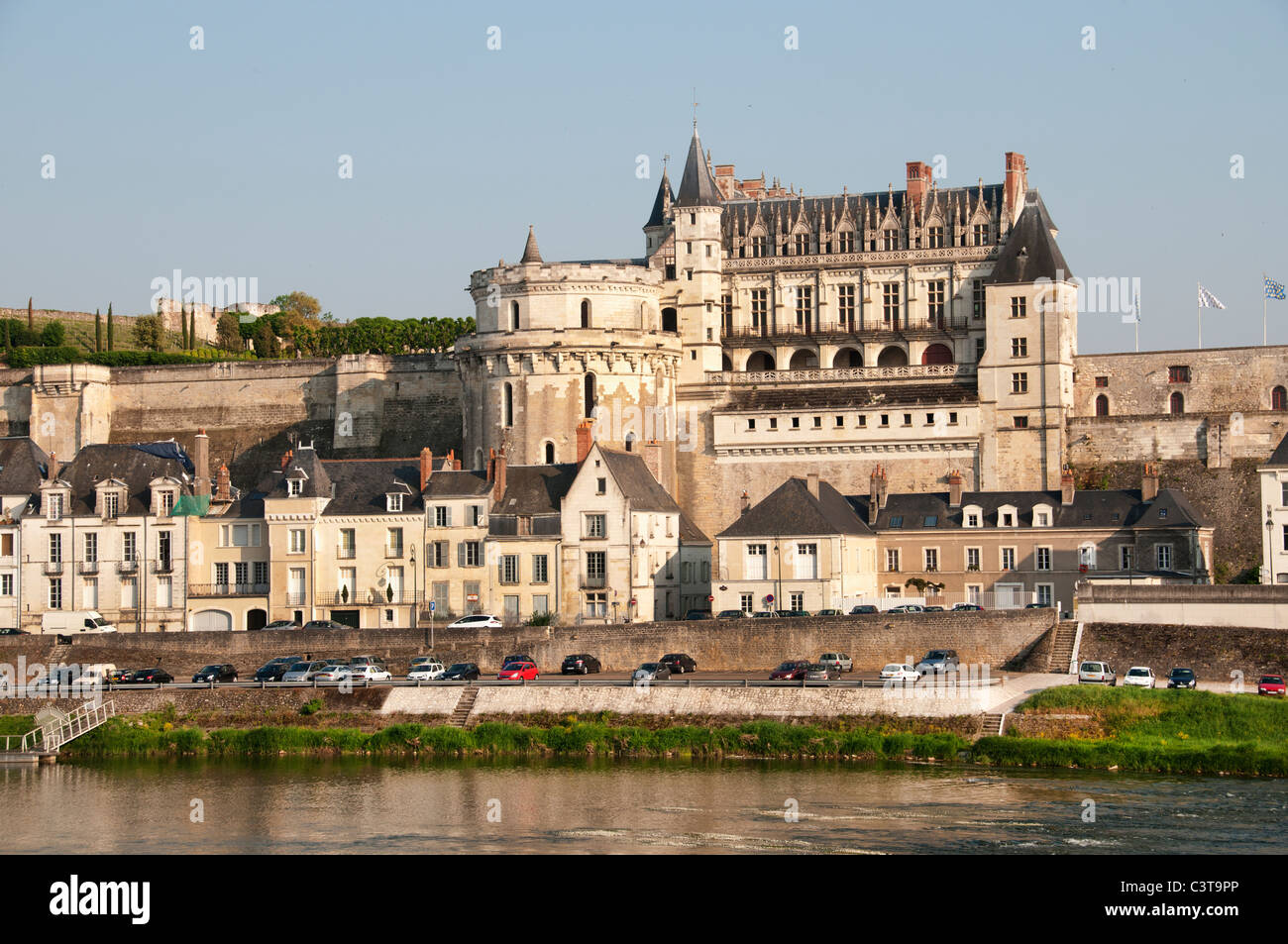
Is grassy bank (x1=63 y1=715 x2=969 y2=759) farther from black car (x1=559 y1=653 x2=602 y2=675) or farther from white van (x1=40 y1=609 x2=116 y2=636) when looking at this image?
white van (x1=40 y1=609 x2=116 y2=636)

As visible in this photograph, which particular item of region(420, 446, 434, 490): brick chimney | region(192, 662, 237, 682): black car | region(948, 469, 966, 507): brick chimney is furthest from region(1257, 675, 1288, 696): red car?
region(192, 662, 237, 682): black car

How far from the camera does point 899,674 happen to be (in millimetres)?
Answer: 38688

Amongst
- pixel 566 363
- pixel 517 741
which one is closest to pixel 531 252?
pixel 566 363

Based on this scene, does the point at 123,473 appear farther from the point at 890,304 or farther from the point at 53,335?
the point at 53,335

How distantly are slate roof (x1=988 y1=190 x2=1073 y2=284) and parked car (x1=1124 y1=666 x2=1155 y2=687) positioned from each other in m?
23.8

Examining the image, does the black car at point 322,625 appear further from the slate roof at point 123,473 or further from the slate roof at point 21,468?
the slate roof at point 21,468

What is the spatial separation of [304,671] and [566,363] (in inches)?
859

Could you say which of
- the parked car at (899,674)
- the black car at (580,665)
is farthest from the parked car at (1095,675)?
the black car at (580,665)

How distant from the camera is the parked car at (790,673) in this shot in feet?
130
